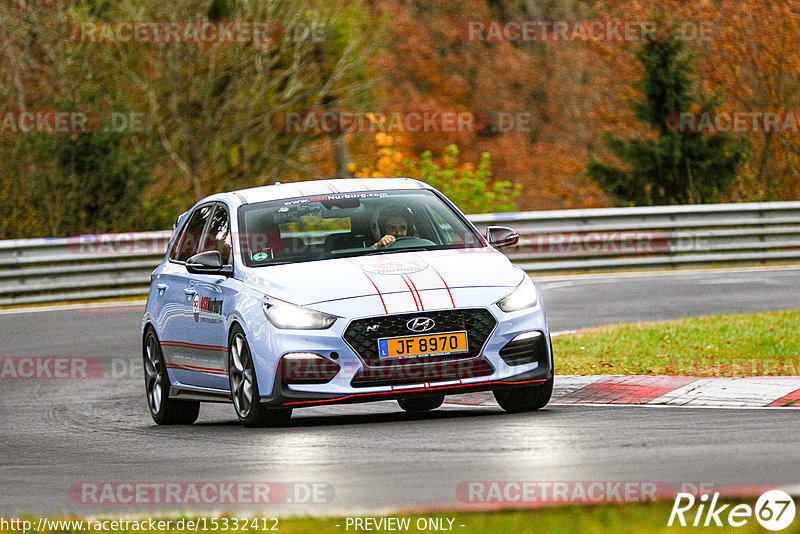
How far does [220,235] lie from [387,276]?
7.03 ft

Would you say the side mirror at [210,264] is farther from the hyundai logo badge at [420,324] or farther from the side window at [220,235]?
the hyundai logo badge at [420,324]

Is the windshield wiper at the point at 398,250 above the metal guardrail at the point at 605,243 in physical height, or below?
above

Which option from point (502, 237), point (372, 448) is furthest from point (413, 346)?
point (502, 237)

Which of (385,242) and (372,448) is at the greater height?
(385,242)

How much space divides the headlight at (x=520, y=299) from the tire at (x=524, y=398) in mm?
600

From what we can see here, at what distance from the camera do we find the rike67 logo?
6117 mm

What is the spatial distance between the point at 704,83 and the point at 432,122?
13.7 m

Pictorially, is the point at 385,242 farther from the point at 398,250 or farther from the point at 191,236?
the point at 191,236

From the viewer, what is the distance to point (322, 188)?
12.3 metres

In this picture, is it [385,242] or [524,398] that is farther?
[385,242]

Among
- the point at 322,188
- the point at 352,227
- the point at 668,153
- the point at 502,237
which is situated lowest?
the point at 668,153

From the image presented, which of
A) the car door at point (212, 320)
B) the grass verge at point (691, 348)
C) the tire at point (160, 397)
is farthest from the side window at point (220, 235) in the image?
the grass verge at point (691, 348)

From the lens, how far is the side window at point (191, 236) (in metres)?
13.0

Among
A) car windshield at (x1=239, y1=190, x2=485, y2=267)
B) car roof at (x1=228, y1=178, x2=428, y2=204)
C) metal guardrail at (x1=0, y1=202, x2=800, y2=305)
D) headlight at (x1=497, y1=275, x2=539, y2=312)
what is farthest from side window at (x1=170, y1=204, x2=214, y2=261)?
metal guardrail at (x1=0, y1=202, x2=800, y2=305)
